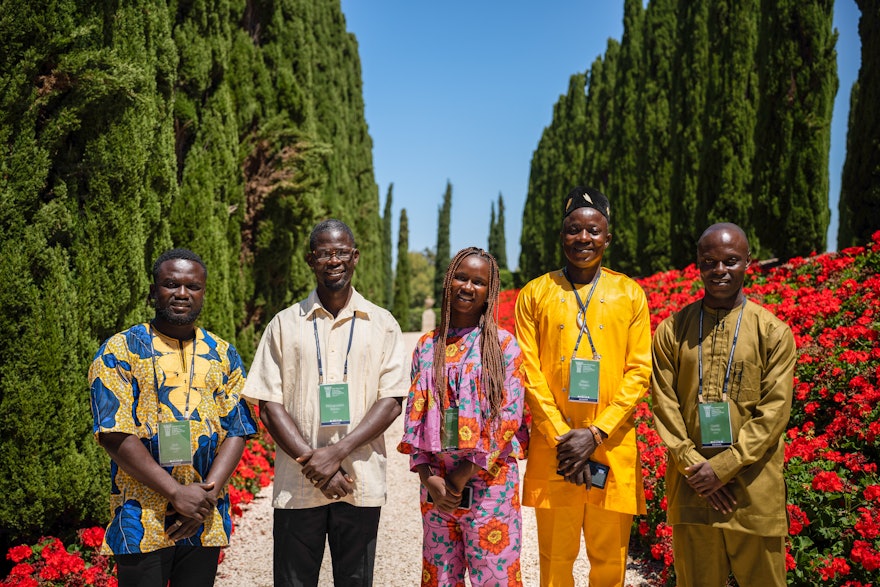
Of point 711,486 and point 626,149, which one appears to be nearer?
point 711,486

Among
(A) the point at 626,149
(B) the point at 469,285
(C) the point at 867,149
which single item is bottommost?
(B) the point at 469,285

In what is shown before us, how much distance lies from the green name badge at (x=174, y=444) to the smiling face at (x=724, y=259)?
2.24m

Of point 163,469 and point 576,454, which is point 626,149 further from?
→ point 163,469

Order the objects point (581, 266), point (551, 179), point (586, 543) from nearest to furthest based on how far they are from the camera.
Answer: point (586, 543), point (581, 266), point (551, 179)

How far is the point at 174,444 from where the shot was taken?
2.36m

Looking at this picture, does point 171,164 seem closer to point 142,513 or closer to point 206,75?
point 206,75

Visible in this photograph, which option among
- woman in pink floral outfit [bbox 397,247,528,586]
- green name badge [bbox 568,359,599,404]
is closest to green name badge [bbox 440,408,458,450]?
woman in pink floral outfit [bbox 397,247,528,586]

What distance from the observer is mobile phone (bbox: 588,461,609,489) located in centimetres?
271

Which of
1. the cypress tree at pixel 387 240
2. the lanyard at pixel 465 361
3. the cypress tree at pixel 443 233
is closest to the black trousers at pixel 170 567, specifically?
the lanyard at pixel 465 361

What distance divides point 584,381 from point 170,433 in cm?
170

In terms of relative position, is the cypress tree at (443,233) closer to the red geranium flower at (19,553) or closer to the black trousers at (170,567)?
the red geranium flower at (19,553)

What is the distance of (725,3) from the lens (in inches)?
465

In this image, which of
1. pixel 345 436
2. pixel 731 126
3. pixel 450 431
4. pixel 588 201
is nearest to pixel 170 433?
pixel 345 436

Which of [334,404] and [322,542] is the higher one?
[334,404]
